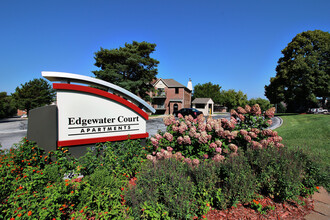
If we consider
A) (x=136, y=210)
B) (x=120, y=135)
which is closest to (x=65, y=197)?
(x=136, y=210)

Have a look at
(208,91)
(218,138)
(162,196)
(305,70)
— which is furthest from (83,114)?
(208,91)

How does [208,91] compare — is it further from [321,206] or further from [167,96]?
[321,206]

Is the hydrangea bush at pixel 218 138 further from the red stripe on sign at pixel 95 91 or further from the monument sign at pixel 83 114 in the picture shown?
the monument sign at pixel 83 114

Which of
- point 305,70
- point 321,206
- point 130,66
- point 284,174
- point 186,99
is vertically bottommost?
point 321,206

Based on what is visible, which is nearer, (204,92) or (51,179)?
(51,179)

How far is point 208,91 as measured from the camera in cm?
5597

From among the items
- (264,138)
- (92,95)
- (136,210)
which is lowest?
(136,210)

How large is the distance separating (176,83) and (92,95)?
117 ft

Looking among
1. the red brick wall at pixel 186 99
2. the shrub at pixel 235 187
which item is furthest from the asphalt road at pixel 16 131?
the red brick wall at pixel 186 99

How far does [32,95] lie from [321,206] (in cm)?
4263

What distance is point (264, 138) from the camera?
466 cm

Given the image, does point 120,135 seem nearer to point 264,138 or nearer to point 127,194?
point 127,194

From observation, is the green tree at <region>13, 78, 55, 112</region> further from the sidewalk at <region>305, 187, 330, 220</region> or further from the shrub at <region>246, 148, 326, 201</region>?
the sidewalk at <region>305, 187, 330, 220</region>

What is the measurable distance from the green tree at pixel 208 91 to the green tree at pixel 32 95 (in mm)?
42870
